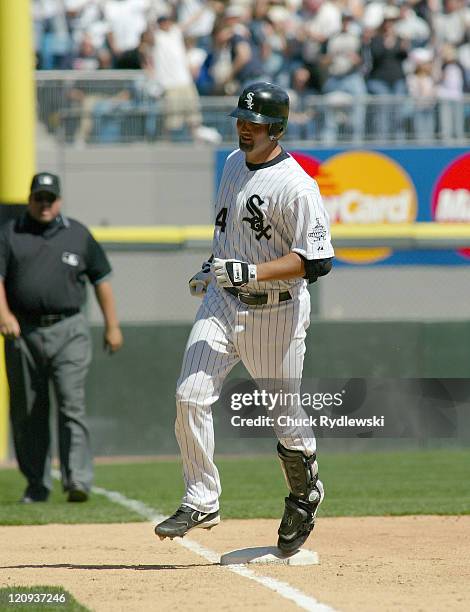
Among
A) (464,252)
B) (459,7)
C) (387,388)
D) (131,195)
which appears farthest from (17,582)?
(459,7)


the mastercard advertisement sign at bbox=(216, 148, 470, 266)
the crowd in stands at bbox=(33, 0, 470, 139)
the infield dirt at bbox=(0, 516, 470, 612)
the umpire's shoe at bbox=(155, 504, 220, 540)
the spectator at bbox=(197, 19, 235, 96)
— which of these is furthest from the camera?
the spectator at bbox=(197, 19, 235, 96)

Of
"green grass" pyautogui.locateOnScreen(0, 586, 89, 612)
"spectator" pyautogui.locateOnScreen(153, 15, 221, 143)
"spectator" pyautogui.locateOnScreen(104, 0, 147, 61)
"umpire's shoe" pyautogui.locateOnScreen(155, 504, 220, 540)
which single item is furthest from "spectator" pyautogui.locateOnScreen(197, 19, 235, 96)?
"green grass" pyautogui.locateOnScreen(0, 586, 89, 612)

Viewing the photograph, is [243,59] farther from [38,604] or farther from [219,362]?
[38,604]

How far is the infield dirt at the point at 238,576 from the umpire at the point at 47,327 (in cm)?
123

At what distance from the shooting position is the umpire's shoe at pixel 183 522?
5.70m

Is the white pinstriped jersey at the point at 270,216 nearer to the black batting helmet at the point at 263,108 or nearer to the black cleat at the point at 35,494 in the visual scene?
the black batting helmet at the point at 263,108

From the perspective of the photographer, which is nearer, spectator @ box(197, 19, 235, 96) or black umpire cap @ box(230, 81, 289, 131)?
black umpire cap @ box(230, 81, 289, 131)

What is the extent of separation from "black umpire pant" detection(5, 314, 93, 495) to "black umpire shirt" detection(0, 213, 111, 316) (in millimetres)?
161

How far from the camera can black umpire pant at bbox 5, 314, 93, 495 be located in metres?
8.84

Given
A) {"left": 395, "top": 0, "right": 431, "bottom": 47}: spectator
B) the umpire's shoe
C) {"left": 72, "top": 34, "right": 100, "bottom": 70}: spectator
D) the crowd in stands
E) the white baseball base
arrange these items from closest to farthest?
1. the umpire's shoe
2. the white baseball base
3. the crowd in stands
4. {"left": 72, "top": 34, "right": 100, "bottom": 70}: spectator
5. {"left": 395, "top": 0, "right": 431, "bottom": 47}: spectator

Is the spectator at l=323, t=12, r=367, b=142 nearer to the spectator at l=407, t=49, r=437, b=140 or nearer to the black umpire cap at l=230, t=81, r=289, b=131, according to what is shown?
the spectator at l=407, t=49, r=437, b=140

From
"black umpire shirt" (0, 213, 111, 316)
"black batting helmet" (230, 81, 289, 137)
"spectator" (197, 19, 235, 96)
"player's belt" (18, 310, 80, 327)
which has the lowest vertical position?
"player's belt" (18, 310, 80, 327)

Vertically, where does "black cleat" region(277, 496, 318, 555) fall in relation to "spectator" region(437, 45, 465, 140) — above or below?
below

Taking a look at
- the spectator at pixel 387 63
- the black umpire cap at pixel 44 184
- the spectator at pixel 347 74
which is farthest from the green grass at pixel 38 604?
the spectator at pixel 387 63
